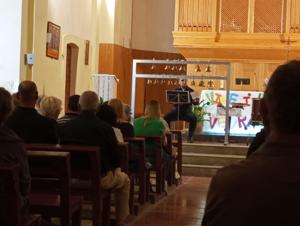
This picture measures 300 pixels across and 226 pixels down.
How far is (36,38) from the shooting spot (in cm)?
1038

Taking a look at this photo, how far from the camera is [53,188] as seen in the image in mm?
4750

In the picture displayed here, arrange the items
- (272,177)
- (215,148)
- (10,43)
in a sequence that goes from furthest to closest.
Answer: (215,148), (10,43), (272,177)

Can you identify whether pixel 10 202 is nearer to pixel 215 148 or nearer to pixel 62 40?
pixel 215 148

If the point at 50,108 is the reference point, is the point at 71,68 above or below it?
above

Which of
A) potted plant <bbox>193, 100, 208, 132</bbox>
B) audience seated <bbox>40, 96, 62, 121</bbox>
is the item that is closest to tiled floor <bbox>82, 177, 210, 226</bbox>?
audience seated <bbox>40, 96, 62, 121</bbox>

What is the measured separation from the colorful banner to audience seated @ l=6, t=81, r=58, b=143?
8416mm

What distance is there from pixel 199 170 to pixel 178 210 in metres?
3.88

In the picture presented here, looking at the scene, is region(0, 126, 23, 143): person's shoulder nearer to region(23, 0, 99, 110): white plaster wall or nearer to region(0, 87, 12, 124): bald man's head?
region(0, 87, 12, 124): bald man's head

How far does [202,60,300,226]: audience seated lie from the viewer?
1558 mm

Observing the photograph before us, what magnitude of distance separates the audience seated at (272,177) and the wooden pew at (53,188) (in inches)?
106

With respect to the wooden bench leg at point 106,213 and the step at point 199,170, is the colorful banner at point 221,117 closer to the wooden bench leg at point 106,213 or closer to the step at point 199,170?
the step at point 199,170

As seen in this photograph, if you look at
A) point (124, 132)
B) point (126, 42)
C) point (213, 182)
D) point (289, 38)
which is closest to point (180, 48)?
point (126, 42)

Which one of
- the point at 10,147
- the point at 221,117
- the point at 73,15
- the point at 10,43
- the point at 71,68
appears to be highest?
the point at 73,15

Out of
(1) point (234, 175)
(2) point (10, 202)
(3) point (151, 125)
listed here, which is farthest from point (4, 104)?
(3) point (151, 125)
